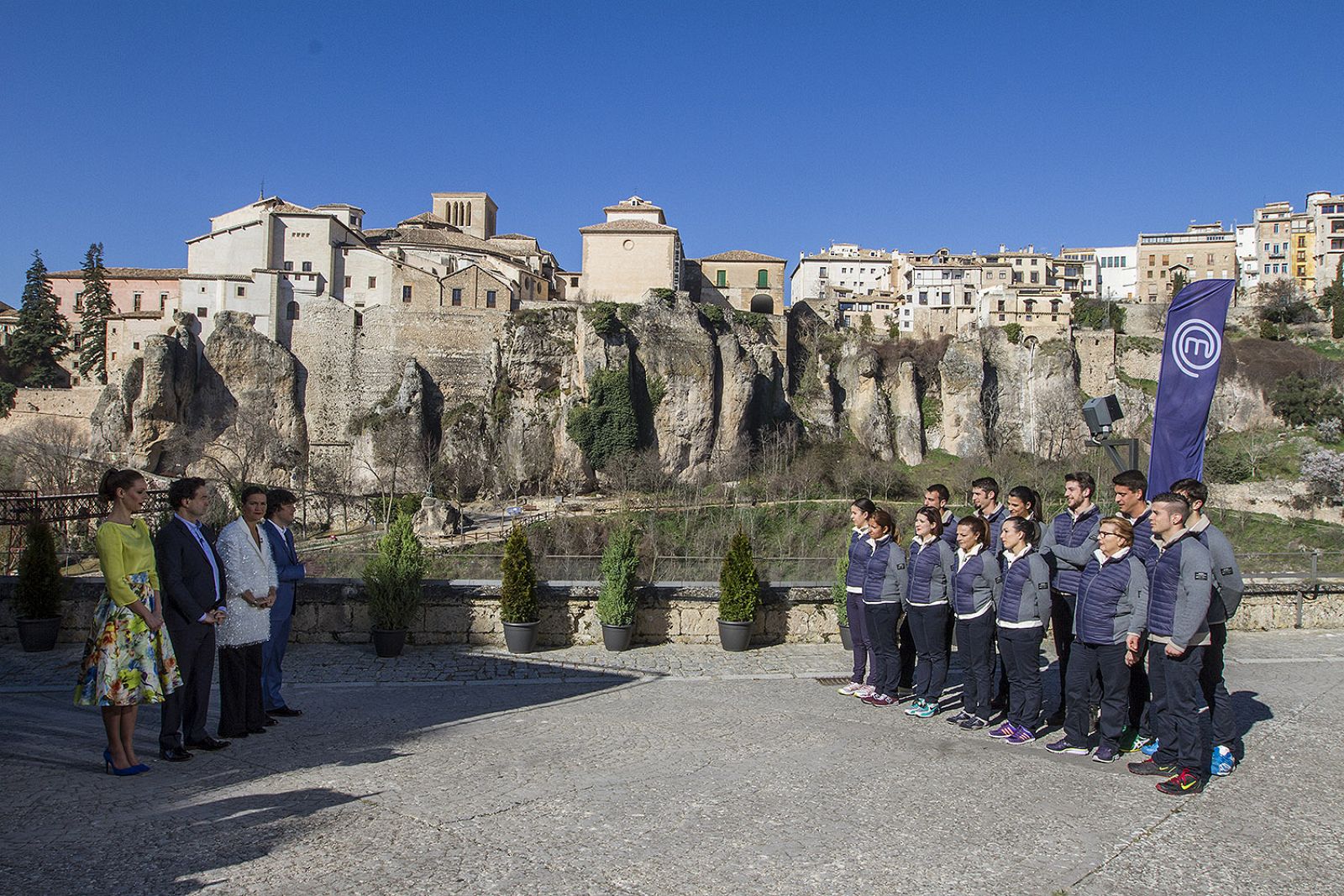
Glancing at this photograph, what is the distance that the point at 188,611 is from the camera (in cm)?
568

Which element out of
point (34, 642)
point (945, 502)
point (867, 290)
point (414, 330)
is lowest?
point (34, 642)

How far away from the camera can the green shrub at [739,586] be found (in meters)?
9.55

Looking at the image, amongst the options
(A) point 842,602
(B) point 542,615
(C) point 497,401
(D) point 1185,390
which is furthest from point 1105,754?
(C) point 497,401

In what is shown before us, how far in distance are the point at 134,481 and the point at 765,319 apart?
2019 inches

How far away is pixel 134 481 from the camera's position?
18.2 feet

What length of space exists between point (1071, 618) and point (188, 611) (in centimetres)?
612

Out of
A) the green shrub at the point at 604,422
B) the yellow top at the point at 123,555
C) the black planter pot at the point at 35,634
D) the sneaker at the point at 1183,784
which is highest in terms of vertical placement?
the green shrub at the point at 604,422

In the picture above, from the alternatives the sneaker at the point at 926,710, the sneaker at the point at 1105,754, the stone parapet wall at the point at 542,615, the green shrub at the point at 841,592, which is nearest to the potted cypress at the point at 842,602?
the green shrub at the point at 841,592

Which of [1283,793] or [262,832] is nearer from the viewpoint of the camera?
[262,832]

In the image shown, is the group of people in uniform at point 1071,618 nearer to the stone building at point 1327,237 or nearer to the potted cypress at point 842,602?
the potted cypress at point 842,602

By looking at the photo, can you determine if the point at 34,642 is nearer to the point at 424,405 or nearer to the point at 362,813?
the point at 362,813

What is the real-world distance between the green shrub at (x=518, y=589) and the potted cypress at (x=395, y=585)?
0.89 m

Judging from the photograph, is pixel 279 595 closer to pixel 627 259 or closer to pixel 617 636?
pixel 617 636

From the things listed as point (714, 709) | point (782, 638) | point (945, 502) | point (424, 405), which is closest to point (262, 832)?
point (714, 709)
